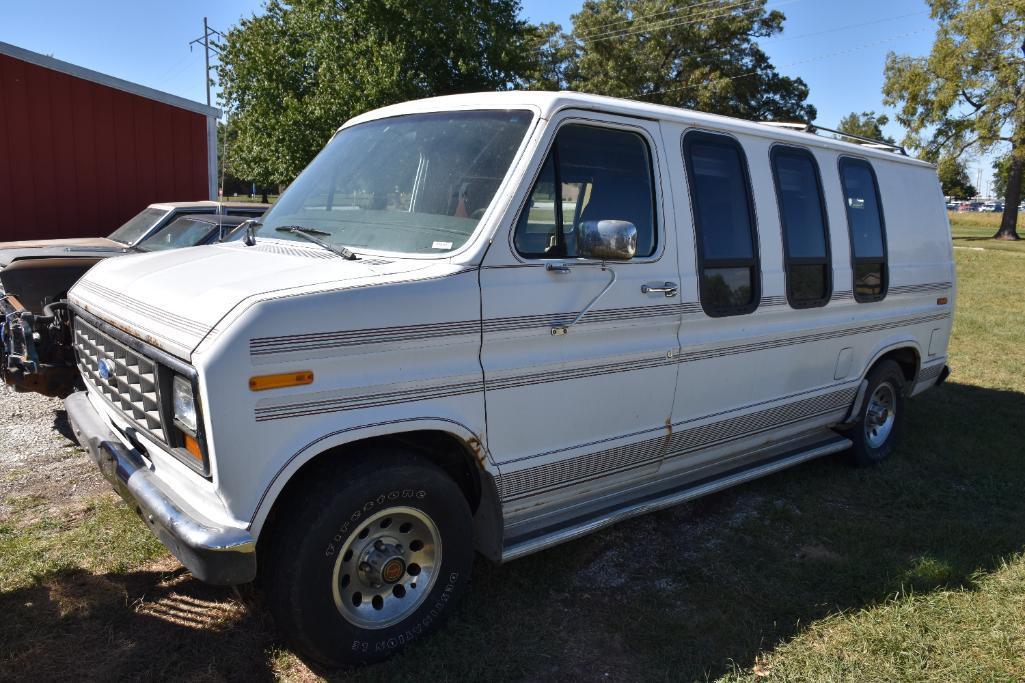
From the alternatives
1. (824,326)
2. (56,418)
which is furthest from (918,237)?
(56,418)

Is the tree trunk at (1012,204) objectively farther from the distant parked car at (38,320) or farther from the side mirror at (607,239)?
the distant parked car at (38,320)

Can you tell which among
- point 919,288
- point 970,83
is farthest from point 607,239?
point 970,83

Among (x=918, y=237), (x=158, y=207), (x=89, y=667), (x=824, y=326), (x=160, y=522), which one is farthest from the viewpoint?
(x=158, y=207)

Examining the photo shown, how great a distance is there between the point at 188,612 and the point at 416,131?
255 cm

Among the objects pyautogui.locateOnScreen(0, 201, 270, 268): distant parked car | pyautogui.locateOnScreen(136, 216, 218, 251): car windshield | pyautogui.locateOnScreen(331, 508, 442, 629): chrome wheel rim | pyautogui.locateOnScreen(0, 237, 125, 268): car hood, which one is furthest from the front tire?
pyautogui.locateOnScreen(136, 216, 218, 251): car windshield

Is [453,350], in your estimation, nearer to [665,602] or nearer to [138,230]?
[665,602]

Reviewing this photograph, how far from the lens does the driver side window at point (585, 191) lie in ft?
11.5

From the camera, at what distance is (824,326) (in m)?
5.07

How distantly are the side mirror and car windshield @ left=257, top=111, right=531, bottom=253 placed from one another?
46 centimetres

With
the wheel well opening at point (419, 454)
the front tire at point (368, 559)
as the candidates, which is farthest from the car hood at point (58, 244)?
the front tire at point (368, 559)

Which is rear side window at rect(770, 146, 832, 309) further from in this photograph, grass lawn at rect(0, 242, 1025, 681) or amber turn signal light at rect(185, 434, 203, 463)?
amber turn signal light at rect(185, 434, 203, 463)

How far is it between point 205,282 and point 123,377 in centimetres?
59

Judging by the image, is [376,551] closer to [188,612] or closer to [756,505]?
[188,612]

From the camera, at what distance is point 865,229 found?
5.48 metres
